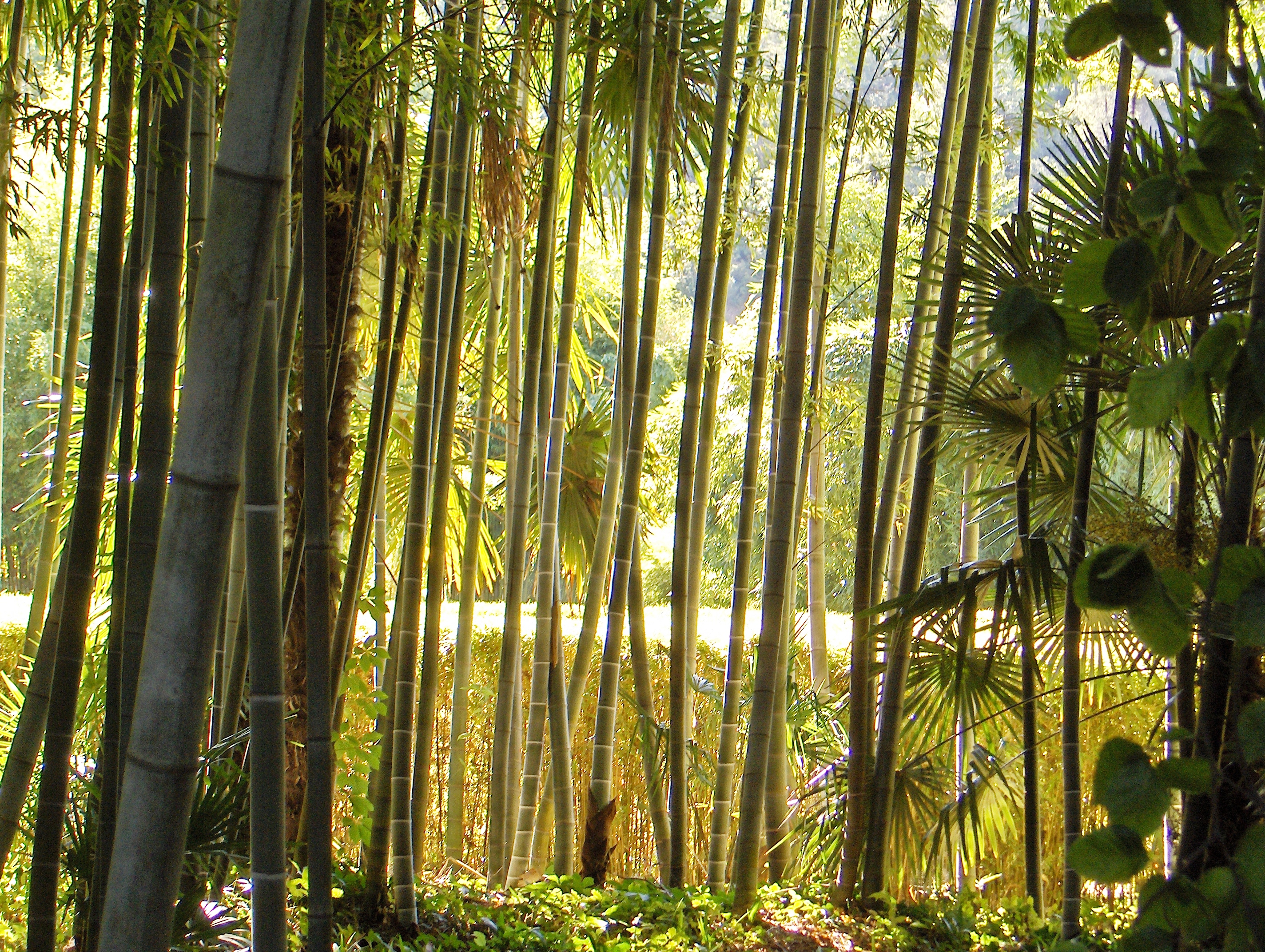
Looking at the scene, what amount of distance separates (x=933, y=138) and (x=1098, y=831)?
12.8 ft

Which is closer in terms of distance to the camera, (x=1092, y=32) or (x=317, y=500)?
(x=1092, y=32)

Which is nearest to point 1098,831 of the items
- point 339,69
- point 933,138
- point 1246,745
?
point 1246,745

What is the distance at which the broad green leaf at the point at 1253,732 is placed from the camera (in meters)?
0.42

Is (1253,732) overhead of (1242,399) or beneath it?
beneath

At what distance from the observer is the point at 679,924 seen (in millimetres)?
2598

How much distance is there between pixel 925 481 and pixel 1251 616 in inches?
85.5

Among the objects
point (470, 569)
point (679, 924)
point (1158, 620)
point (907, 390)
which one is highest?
point (907, 390)

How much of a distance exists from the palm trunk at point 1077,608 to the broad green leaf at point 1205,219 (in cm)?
139

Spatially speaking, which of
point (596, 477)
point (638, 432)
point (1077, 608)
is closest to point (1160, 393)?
point (1077, 608)

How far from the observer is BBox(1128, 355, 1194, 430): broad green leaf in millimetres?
452

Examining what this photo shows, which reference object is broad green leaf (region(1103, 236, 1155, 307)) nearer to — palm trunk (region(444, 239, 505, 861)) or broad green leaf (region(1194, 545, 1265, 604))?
broad green leaf (region(1194, 545, 1265, 604))

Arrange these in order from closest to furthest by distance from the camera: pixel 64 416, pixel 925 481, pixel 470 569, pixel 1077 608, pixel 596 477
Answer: pixel 1077 608, pixel 925 481, pixel 64 416, pixel 470 569, pixel 596 477

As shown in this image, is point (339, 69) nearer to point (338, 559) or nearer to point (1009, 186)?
point (338, 559)

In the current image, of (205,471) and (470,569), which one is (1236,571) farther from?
(470,569)
